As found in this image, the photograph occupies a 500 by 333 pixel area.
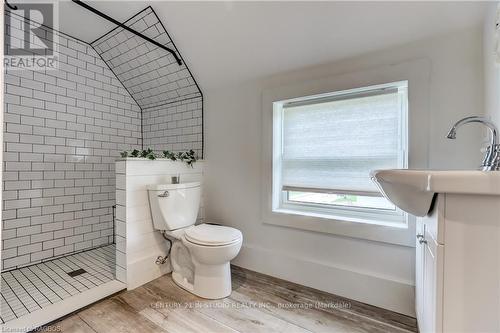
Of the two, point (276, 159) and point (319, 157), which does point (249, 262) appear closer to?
point (276, 159)

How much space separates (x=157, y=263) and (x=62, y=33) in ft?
Result: 7.92

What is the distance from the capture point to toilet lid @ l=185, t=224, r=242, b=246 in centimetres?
166

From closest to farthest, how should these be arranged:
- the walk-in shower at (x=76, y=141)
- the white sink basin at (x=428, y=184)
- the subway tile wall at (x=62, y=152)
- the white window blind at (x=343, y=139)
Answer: the white sink basin at (x=428, y=184), the white window blind at (x=343, y=139), the walk-in shower at (x=76, y=141), the subway tile wall at (x=62, y=152)

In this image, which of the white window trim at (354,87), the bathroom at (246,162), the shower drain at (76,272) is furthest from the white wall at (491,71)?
the shower drain at (76,272)

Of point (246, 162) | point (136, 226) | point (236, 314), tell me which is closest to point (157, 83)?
point (246, 162)

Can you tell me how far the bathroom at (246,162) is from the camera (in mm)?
1379

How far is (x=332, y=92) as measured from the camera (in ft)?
5.83

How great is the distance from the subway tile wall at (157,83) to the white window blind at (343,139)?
1.02 m

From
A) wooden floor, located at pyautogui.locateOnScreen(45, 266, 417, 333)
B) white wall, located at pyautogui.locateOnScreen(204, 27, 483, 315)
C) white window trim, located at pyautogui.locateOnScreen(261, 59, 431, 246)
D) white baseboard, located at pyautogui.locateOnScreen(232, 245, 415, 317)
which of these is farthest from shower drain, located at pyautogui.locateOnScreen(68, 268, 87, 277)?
white window trim, located at pyautogui.locateOnScreen(261, 59, 431, 246)

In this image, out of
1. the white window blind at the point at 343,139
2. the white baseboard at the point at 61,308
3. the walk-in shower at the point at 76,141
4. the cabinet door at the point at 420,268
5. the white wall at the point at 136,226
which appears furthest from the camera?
the walk-in shower at the point at 76,141

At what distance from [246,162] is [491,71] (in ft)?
5.49

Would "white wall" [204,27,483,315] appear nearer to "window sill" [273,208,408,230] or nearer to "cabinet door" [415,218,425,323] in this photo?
"window sill" [273,208,408,230]

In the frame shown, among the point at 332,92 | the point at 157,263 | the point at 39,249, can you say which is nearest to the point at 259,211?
the point at 157,263

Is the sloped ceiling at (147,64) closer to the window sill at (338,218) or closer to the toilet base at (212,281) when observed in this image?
the window sill at (338,218)
